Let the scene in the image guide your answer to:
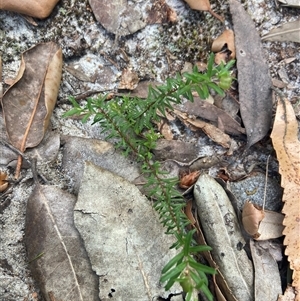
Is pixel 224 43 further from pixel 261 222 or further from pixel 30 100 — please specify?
pixel 30 100

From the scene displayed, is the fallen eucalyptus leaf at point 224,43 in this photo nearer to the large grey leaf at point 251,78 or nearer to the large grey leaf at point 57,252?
the large grey leaf at point 251,78

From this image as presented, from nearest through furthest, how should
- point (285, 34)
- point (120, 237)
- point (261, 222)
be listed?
1. point (120, 237)
2. point (261, 222)
3. point (285, 34)

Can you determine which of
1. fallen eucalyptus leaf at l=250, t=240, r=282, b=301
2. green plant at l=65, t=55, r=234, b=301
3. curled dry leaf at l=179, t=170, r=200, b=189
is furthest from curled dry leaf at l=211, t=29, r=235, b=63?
fallen eucalyptus leaf at l=250, t=240, r=282, b=301

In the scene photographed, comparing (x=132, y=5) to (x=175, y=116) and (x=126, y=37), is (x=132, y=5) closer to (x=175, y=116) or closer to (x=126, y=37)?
(x=126, y=37)

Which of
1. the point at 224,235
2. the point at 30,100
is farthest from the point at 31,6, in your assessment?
the point at 224,235

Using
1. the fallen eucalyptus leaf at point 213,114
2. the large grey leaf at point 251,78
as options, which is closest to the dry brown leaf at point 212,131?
the fallen eucalyptus leaf at point 213,114
